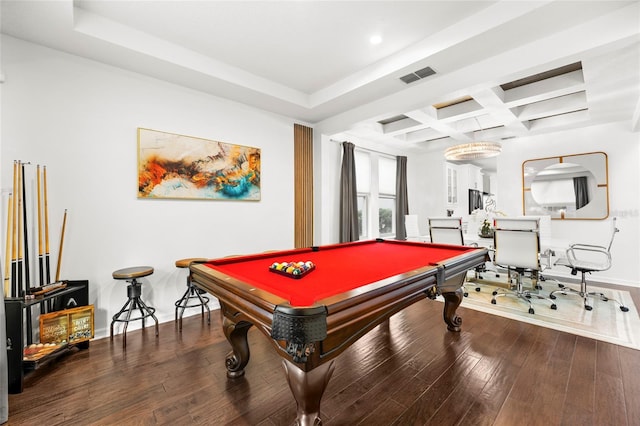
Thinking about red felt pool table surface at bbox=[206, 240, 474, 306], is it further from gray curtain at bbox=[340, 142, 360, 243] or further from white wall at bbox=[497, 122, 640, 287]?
white wall at bbox=[497, 122, 640, 287]

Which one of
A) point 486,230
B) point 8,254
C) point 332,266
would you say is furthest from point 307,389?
point 486,230

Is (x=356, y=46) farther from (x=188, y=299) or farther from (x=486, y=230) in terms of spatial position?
(x=486, y=230)

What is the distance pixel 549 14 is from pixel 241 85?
3.03 m

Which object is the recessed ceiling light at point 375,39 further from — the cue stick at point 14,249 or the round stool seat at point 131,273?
the cue stick at point 14,249

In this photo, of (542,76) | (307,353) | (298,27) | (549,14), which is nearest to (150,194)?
(298,27)

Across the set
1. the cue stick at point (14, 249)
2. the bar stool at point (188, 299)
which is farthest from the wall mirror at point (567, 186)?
the cue stick at point (14, 249)

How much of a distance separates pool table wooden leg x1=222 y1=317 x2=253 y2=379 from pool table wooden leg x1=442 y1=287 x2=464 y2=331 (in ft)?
6.43

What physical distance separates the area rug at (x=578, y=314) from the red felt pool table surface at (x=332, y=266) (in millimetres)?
1308

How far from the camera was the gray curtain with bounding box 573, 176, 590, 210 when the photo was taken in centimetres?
483

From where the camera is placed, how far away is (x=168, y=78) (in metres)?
3.12

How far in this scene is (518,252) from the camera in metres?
3.59

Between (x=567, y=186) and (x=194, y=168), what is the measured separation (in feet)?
20.9

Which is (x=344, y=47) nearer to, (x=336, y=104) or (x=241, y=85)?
(x=336, y=104)

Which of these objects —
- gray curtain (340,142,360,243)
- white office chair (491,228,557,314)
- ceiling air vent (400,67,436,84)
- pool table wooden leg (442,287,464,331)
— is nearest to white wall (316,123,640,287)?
gray curtain (340,142,360,243)
